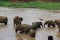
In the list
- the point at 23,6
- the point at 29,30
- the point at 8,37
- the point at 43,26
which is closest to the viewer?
the point at 8,37

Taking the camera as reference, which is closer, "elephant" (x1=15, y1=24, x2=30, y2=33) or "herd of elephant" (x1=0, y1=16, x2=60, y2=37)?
"herd of elephant" (x1=0, y1=16, x2=60, y2=37)

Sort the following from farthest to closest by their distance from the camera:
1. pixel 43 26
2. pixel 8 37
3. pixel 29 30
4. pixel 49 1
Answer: pixel 49 1
pixel 43 26
pixel 29 30
pixel 8 37

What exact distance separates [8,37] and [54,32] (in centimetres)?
222

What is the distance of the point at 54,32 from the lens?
488 inches

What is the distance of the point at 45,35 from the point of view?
11586 mm

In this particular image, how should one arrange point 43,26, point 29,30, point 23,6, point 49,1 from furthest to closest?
point 49,1, point 23,6, point 43,26, point 29,30

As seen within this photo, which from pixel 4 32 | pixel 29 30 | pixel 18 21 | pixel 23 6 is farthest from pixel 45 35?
pixel 23 6

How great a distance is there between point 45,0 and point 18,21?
13.4 meters

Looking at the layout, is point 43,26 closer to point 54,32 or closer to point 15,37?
point 54,32

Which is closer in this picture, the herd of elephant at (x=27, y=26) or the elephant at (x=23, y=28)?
the herd of elephant at (x=27, y=26)

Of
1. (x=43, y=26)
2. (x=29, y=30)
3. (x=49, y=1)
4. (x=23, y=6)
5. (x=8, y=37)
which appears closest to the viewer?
(x=8, y=37)

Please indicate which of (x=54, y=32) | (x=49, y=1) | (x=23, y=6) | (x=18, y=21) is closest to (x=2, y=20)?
(x=18, y=21)

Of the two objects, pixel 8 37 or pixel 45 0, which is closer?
pixel 8 37

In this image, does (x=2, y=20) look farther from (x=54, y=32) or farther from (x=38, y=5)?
(x=38, y=5)
